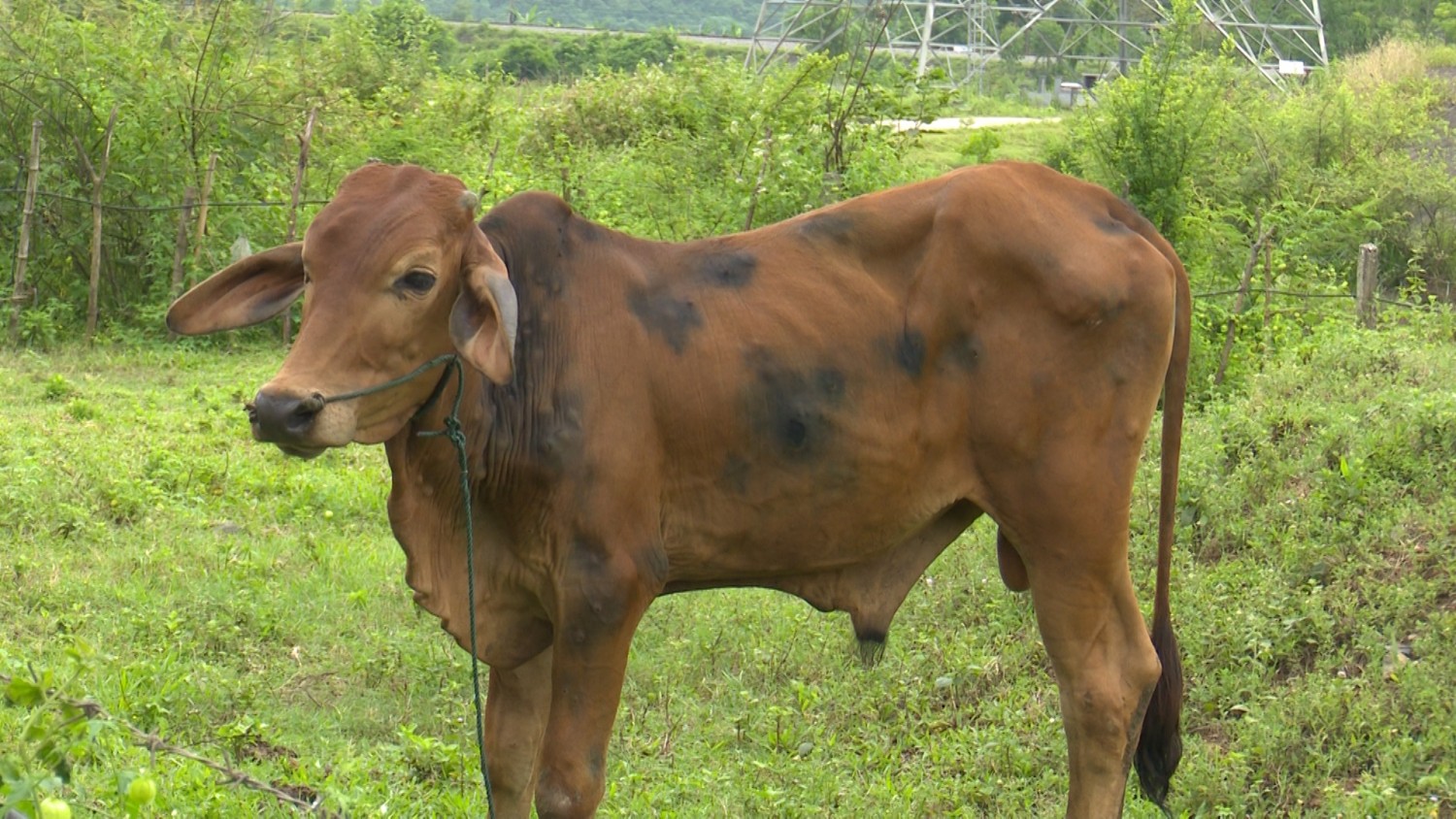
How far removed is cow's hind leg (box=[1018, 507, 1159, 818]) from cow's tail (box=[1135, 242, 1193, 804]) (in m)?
0.15

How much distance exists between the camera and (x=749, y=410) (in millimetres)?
3340

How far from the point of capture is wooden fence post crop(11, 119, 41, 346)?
9.46 m

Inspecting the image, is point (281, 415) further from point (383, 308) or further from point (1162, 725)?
point (1162, 725)

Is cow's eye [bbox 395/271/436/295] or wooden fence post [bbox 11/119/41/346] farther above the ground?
cow's eye [bbox 395/271/436/295]

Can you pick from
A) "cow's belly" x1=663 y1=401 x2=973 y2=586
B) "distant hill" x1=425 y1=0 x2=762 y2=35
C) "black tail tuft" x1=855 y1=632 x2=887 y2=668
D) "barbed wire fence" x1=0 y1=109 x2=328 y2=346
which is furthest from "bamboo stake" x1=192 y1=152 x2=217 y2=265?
"distant hill" x1=425 y1=0 x2=762 y2=35

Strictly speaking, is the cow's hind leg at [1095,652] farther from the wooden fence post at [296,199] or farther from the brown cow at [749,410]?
the wooden fence post at [296,199]

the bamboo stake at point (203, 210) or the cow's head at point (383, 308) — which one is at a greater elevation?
the cow's head at point (383, 308)

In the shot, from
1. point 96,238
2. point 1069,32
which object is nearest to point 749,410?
point 96,238

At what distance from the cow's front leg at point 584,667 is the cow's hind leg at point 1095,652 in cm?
102

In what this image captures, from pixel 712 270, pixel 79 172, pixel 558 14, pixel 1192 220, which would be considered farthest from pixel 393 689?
pixel 558 14

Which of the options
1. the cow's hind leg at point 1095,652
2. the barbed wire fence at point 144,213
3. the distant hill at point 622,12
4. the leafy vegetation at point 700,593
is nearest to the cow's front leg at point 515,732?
the leafy vegetation at point 700,593

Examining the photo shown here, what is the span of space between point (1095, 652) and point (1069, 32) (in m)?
27.6

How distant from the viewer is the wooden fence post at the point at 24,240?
31.0ft

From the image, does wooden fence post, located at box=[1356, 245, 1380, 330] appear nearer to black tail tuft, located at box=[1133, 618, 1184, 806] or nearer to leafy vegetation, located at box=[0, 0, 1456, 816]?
leafy vegetation, located at box=[0, 0, 1456, 816]
